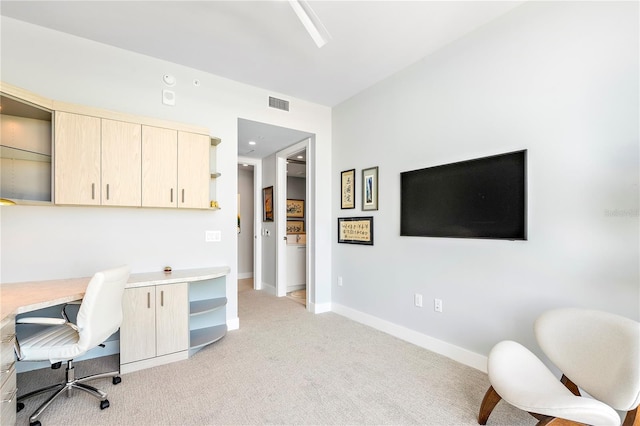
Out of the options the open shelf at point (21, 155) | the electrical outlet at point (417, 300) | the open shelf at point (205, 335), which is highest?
the open shelf at point (21, 155)

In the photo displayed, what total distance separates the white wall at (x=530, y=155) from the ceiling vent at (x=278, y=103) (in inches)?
50.9

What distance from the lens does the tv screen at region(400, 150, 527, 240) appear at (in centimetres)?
227

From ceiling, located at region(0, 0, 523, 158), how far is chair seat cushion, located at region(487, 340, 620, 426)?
254cm

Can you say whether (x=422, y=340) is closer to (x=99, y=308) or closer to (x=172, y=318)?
(x=172, y=318)

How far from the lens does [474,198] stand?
99.1 inches

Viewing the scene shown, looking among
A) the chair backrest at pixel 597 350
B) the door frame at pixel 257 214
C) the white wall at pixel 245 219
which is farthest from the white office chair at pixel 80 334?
the white wall at pixel 245 219

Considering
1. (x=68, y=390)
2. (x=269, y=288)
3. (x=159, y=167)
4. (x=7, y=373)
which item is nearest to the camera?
(x=7, y=373)

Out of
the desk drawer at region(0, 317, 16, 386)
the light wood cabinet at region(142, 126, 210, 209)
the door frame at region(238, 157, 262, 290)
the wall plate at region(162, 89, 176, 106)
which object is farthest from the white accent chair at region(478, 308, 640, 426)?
the door frame at region(238, 157, 262, 290)

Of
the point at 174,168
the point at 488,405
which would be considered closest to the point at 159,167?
the point at 174,168

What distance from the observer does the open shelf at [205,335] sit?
9.01ft

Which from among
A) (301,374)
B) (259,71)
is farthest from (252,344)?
(259,71)

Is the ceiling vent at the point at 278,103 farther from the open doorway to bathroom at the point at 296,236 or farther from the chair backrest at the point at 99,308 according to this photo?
the chair backrest at the point at 99,308

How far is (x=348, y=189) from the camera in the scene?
12.8 ft

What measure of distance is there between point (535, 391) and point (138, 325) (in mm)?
2791
